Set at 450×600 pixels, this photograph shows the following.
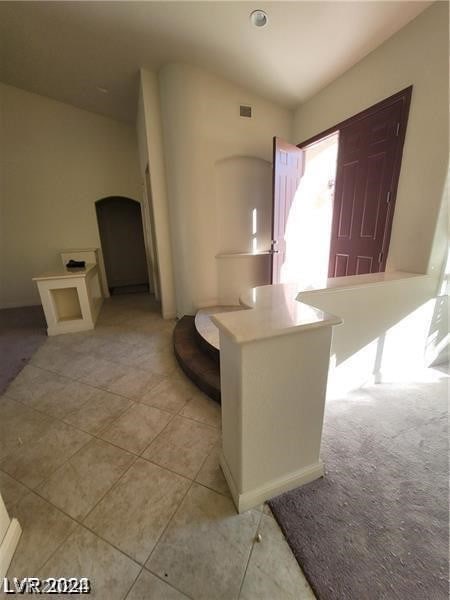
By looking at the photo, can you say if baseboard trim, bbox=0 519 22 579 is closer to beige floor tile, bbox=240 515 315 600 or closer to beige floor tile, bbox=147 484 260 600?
beige floor tile, bbox=147 484 260 600

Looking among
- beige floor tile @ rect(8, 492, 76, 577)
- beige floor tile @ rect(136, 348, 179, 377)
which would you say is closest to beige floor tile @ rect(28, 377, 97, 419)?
beige floor tile @ rect(136, 348, 179, 377)

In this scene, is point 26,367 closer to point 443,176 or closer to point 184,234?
point 184,234

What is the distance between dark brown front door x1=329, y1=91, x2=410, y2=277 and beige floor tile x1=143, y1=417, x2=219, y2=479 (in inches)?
95.1

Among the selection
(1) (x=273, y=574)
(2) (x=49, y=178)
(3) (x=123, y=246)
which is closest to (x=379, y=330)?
(1) (x=273, y=574)

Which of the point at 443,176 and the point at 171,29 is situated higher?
the point at 171,29

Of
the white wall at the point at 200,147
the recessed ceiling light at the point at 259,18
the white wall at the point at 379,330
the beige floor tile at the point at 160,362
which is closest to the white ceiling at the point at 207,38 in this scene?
the recessed ceiling light at the point at 259,18

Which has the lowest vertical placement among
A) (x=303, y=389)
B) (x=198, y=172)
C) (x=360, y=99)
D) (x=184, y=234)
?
(x=303, y=389)

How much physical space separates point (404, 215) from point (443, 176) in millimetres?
392

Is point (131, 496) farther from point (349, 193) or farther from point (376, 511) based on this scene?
point (349, 193)

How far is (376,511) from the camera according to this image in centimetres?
119

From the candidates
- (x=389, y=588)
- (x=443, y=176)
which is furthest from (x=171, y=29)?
(x=389, y=588)

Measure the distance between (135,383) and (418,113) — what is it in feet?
11.6

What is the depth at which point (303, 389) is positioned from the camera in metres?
1.14

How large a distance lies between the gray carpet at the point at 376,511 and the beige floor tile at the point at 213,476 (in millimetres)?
275
